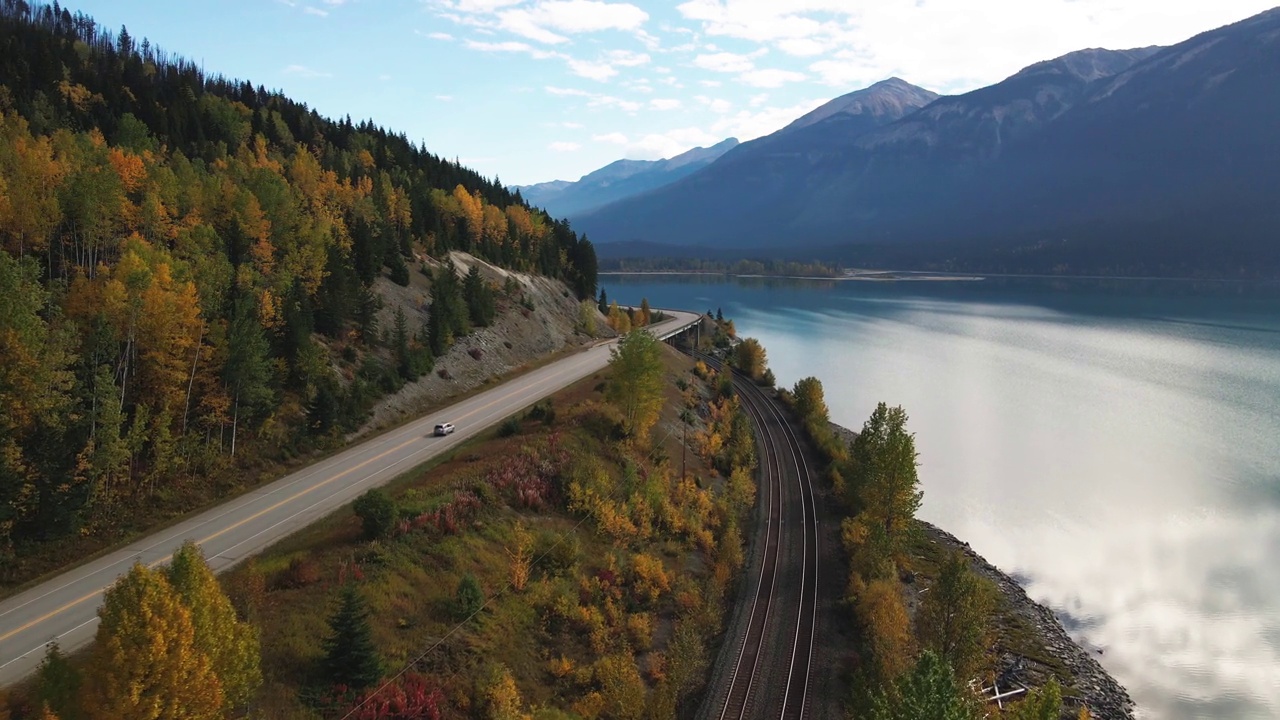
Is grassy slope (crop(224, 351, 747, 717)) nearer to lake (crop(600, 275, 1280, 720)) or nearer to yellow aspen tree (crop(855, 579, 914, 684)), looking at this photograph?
yellow aspen tree (crop(855, 579, 914, 684))

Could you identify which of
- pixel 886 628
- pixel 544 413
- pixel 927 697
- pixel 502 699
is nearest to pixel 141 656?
pixel 502 699

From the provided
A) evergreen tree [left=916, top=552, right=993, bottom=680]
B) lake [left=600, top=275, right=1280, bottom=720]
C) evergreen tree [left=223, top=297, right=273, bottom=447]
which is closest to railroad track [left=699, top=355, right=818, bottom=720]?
evergreen tree [left=916, top=552, right=993, bottom=680]

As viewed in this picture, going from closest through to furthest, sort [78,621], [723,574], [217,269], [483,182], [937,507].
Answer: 1. [78,621]
2. [723,574]
3. [217,269]
4. [937,507]
5. [483,182]

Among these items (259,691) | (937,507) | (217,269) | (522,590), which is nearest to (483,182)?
(217,269)

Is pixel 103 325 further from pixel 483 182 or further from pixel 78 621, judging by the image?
pixel 483 182

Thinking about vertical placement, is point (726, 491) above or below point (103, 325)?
below

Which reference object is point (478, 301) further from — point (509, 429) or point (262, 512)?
point (262, 512)
